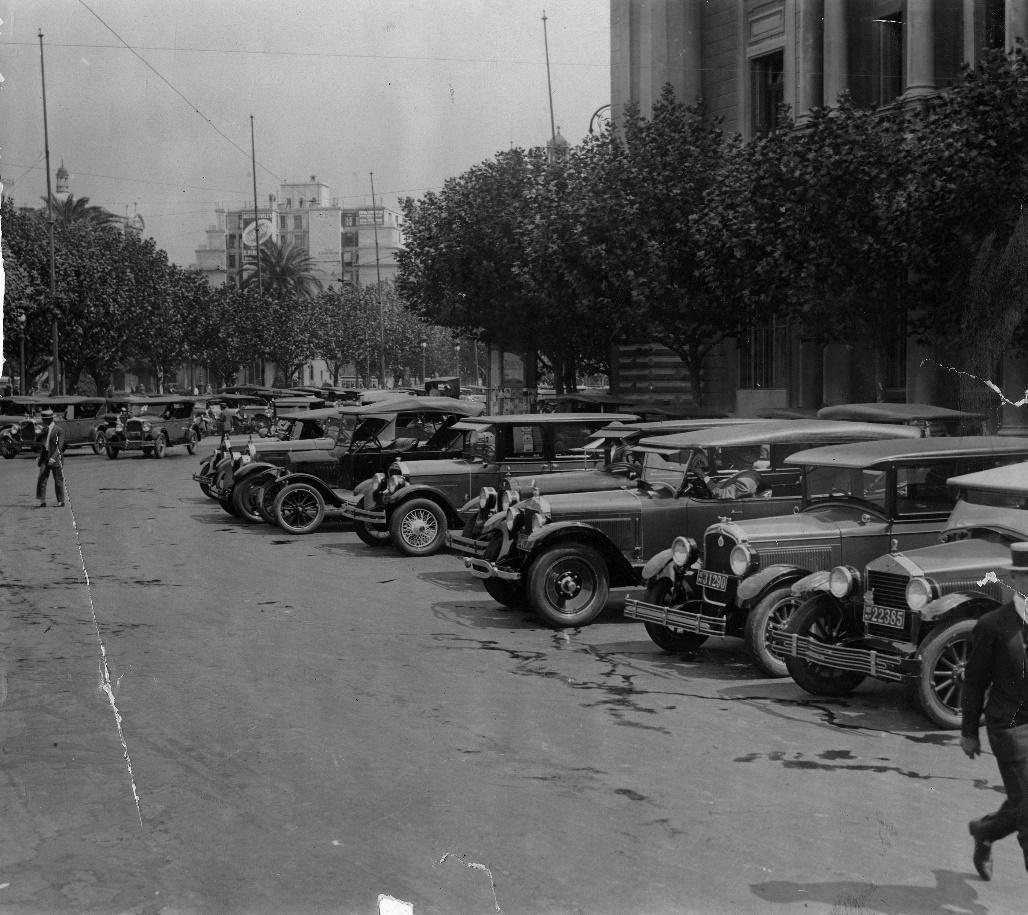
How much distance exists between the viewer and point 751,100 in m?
32.7

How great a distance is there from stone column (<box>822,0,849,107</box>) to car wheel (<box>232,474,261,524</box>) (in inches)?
647

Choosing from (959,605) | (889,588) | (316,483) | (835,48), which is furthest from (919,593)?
(835,48)

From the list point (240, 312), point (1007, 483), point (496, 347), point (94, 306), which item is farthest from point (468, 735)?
point (240, 312)

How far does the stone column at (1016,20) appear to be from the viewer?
22.7m

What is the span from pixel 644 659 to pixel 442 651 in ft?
5.24

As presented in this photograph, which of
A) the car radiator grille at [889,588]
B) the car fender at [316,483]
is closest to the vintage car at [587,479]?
the car radiator grille at [889,588]

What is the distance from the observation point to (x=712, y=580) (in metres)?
9.59

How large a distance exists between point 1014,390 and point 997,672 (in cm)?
1936

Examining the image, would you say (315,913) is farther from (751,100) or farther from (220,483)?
(751,100)

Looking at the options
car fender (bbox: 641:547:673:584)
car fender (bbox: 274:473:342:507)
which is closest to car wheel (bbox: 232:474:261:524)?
car fender (bbox: 274:473:342:507)

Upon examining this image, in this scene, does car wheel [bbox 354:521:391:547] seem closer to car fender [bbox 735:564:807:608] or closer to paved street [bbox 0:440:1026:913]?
paved street [bbox 0:440:1026:913]

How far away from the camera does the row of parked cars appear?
791cm

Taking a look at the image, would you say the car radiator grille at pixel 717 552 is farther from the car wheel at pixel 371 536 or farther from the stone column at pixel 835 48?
the stone column at pixel 835 48

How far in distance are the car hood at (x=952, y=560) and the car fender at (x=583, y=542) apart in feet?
11.8
